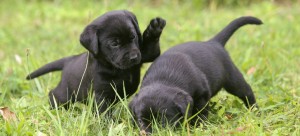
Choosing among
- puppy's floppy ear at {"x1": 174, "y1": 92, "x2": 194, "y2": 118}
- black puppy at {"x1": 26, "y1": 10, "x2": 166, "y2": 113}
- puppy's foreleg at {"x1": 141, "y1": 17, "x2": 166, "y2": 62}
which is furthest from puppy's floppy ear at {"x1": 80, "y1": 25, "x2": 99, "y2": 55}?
puppy's floppy ear at {"x1": 174, "y1": 92, "x2": 194, "y2": 118}

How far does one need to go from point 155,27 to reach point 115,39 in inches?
14.1

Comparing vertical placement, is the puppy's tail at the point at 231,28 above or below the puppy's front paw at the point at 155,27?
below

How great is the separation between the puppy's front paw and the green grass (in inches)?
27.8

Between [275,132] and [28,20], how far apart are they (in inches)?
299

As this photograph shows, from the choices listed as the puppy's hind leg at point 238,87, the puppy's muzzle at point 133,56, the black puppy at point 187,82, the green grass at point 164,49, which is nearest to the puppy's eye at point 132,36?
the puppy's muzzle at point 133,56

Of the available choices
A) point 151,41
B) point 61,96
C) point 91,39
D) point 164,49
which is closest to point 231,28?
point 151,41

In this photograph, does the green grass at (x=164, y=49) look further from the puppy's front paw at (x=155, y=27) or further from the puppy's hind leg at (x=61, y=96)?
the puppy's front paw at (x=155, y=27)

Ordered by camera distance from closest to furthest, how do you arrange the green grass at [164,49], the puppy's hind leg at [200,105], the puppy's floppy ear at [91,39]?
the green grass at [164,49] < the puppy's hind leg at [200,105] < the puppy's floppy ear at [91,39]

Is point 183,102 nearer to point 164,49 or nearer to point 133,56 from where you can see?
point 133,56

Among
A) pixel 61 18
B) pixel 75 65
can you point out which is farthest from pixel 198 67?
pixel 61 18

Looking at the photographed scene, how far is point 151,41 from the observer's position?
4863mm

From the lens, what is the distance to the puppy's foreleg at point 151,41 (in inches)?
183

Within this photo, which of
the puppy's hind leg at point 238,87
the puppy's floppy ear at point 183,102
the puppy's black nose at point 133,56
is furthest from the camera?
the puppy's hind leg at point 238,87

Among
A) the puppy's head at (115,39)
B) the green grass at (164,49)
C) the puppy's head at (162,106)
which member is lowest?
the green grass at (164,49)
